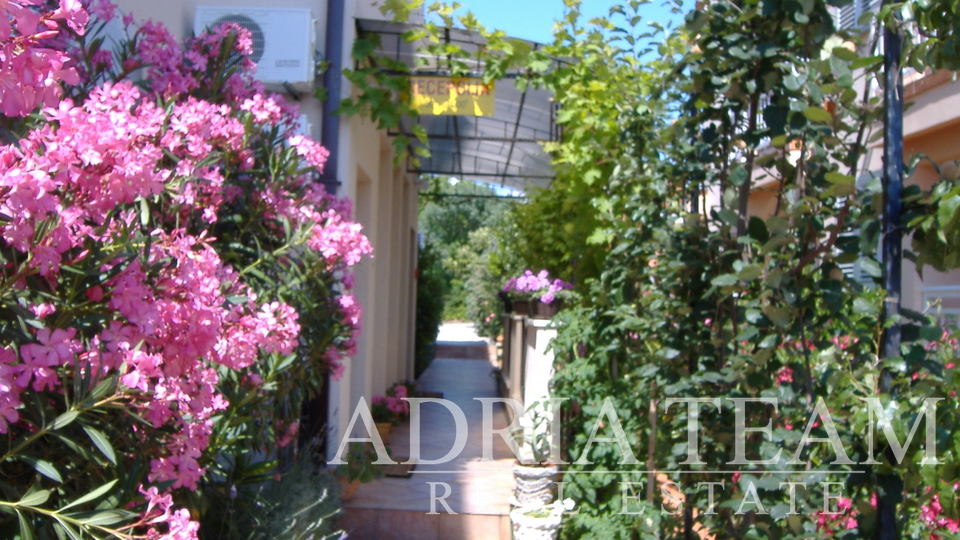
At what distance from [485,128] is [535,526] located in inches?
182

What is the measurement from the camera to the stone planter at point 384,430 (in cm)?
A: 634

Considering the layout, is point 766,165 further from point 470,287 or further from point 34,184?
point 470,287

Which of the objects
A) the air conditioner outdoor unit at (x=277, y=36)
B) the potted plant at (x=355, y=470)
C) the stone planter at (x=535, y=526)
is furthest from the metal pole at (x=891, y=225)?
the air conditioner outdoor unit at (x=277, y=36)

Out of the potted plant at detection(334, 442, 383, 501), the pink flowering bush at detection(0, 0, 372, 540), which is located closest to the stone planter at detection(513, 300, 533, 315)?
the potted plant at detection(334, 442, 383, 501)

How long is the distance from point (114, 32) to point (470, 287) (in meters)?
19.5

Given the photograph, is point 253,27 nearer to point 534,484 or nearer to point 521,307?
point 534,484

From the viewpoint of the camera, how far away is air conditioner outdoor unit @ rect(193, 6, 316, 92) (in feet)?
14.2

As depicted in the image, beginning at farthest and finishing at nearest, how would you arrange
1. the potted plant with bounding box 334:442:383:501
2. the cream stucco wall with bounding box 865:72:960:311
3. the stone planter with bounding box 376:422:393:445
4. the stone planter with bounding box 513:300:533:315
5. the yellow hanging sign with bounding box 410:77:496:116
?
1. the stone planter with bounding box 513:300:533:315
2. the stone planter with bounding box 376:422:393:445
3. the cream stucco wall with bounding box 865:72:960:311
4. the yellow hanging sign with bounding box 410:77:496:116
5. the potted plant with bounding box 334:442:383:501

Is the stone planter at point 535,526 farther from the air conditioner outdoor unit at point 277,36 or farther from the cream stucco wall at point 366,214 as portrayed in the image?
the air conditioner outdoor unit at point 277,36

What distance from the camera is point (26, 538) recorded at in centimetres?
123

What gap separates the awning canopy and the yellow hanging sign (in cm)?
10

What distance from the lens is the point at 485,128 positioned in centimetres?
771

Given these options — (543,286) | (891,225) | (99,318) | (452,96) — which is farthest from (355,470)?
(891,225)

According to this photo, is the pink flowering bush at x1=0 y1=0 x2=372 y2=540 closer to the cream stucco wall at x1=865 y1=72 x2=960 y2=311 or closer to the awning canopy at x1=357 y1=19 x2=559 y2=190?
the awning canopy at x1=357 y1=19 x2=559 y2=190
